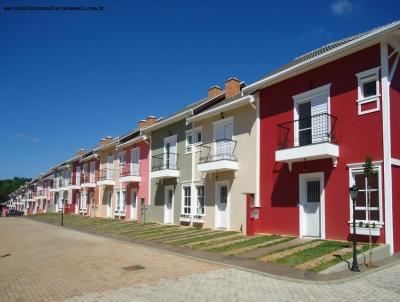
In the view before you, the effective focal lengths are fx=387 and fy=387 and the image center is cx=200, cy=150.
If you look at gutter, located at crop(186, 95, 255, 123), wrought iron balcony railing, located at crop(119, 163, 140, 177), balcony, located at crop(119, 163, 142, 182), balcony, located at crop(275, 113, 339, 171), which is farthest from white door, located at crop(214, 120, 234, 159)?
wrought iron balcony railing, located at crop(119, 163, 140, 177)

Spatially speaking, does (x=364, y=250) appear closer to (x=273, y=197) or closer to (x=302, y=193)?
(x=302, y=193)

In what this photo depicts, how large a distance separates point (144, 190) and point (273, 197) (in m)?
13.7

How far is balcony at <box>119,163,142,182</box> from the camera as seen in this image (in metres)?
28.9

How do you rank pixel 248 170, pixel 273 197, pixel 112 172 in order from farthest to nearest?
pixel 112 172 → pixel 248 170 → pixel 273 197

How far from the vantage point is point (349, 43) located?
44.0 feet

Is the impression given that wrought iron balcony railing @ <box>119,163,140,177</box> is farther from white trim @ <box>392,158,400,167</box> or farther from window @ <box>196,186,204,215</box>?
white trim @ <box>392,158,400,167</box>

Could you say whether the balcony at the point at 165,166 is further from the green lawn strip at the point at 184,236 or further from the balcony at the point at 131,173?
the green lawn strip at the point at 184,236

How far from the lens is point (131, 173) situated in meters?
29.7

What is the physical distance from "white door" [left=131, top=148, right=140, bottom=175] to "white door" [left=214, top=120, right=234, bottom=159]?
10.6 meters

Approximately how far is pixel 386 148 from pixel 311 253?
418 centimetres

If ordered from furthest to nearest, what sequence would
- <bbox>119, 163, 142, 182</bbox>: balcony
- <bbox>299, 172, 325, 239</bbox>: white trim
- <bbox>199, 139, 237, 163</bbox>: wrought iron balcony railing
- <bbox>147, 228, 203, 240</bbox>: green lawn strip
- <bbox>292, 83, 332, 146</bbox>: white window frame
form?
<bbox>119, 163, 142, 182</bbox>: balcony
<bbox>199, 139, 237, 163</bbox>: wrought iron balcony railing
<bbox>147, 228, 203, 240</bbox>: green lawn strip
<bbox>292, 83, 332, 146</bbox>: white window frame
<bbox>299, 172, 325, 239</bbox>: white trim

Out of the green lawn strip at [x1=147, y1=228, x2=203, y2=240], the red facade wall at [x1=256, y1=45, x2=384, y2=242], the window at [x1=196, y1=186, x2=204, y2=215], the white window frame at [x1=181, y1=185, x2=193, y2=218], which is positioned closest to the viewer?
the red facade wall at [x1=256, y1=45, x2=384, y2=242]

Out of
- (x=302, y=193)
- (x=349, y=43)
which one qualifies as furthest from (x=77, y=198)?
(x=349, y=43)

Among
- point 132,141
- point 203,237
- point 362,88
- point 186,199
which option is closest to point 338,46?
point 362,88
